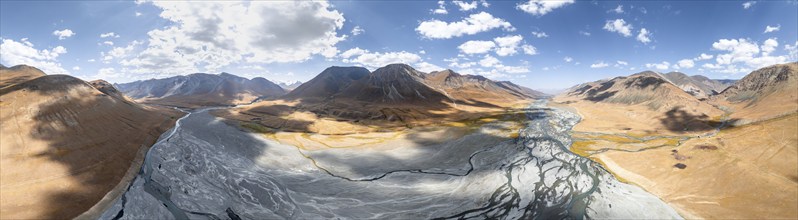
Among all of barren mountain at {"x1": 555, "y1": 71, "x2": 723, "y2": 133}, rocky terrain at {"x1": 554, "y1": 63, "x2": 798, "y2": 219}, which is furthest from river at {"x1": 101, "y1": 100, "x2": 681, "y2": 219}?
barren mountain at {"x1": 555, "y1": 71, "x2": 723, "y2": 133}

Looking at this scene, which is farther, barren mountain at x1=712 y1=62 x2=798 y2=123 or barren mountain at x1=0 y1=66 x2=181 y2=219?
barren mountain at x1=712 y1=62 x2=798 y2=123

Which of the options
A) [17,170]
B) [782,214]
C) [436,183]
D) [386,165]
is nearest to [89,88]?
[17,170]

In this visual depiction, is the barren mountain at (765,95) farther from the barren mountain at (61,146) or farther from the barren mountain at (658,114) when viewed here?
the barren mountain at (61,146)

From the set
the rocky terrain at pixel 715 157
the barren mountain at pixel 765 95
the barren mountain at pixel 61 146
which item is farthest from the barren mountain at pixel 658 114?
the barren mountain at pixel 61 146

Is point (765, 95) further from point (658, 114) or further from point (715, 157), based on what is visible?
point (715, 157)

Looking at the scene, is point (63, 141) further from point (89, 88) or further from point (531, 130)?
point (531, 130)

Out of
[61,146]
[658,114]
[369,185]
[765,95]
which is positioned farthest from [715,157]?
[61,146]

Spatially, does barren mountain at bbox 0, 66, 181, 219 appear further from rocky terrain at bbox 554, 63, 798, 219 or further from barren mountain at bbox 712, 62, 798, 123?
barren mountain at bbox 712, 62, 798, 123
